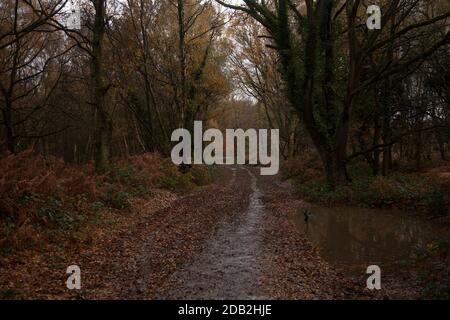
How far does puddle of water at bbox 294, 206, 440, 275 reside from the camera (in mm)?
9445

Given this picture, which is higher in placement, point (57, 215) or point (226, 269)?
point (57, 215)

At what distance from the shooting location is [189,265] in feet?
28.8

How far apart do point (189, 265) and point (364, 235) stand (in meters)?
5.84

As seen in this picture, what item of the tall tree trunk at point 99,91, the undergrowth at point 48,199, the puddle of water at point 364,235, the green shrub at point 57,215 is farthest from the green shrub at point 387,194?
the green shrub at point 57,215

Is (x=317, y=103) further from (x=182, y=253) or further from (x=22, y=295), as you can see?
(x=22, y=295)

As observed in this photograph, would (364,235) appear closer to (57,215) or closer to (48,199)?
(57,215)

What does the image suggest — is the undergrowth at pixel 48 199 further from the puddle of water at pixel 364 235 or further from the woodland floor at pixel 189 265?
the puddle of water at pixel 364 235

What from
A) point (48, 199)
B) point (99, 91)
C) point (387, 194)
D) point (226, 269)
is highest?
point (99, 91)

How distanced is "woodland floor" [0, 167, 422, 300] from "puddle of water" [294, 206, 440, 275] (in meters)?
0.61

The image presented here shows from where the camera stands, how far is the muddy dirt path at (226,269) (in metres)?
7.20

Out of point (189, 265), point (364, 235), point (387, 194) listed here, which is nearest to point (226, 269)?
point (189, 265)

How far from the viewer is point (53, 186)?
11312mm


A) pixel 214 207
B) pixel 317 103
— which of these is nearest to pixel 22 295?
pixel 214 207

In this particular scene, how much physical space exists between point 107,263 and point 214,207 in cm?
750
